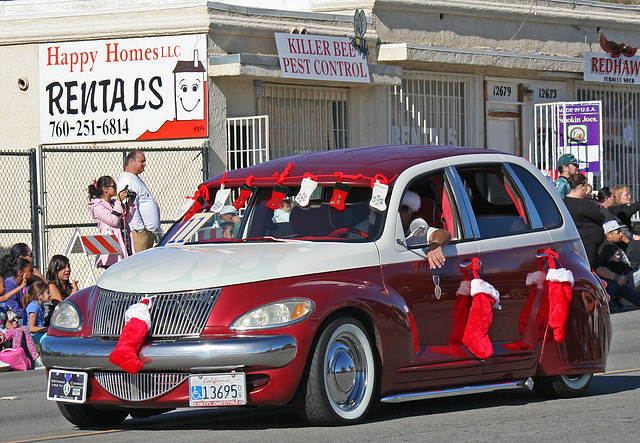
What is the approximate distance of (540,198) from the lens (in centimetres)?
960

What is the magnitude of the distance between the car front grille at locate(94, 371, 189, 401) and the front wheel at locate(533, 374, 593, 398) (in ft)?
10.4

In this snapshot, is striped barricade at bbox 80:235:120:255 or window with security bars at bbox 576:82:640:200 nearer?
striped barricade at bbox 80:235:120:255

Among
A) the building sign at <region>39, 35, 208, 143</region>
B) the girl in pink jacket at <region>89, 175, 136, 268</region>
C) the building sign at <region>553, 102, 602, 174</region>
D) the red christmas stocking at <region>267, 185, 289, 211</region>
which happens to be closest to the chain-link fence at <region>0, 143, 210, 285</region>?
the building sign at <region>39, 35, 208, 143</region>

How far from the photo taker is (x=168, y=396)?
24.6 feet

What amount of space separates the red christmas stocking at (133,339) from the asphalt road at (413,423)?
0.46 metres

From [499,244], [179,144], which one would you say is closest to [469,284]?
[499,244]

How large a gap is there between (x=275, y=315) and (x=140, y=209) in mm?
7879

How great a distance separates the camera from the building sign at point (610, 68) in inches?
1043

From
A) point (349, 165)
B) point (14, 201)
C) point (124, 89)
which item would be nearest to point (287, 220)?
point (349, 165)

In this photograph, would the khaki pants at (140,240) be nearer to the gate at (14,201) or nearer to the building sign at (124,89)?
the building sign at (124,89)

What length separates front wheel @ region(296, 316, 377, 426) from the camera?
7551mm

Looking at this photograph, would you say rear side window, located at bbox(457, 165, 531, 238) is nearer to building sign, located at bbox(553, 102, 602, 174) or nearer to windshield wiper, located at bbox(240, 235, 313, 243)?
windshield wiper, located at bbox(240, 235, 313, 243)

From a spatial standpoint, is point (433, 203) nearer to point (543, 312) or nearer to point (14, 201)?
point (543, 312)

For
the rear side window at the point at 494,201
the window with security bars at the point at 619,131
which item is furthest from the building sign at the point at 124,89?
the rear side window at the point at 494,201
